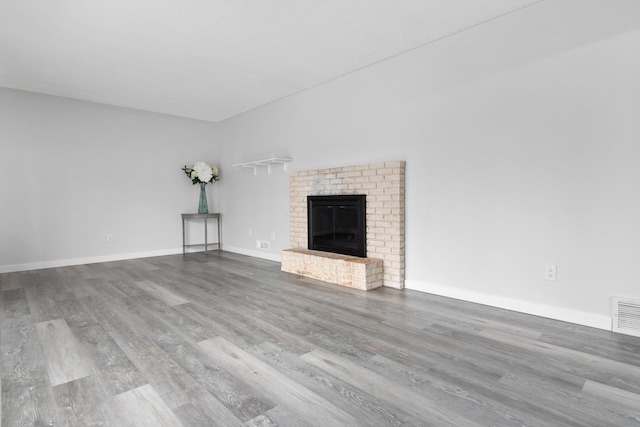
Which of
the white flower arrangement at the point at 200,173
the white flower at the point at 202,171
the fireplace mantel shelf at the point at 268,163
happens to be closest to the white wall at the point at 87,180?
the white flower arrangement at the point at 200,173

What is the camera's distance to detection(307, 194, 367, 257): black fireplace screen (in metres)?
3.83

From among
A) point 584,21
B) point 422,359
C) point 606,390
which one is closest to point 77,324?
point 422,359

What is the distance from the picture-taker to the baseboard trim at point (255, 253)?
512 centimetres

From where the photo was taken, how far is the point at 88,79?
13.4 ft

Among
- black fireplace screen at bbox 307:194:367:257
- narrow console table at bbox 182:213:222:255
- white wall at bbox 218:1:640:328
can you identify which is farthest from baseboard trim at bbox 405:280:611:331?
narrow console table at bbox 182:213:222:255

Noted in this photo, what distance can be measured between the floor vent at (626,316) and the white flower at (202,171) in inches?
212

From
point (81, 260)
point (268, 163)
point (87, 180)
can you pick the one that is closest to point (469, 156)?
point (268, 163)

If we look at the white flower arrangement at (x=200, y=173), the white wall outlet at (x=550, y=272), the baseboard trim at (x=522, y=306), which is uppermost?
the white flower arrangement at (x=200, y=173)

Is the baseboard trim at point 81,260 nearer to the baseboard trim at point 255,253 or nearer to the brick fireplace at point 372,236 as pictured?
the baseboard trim at point 255,253

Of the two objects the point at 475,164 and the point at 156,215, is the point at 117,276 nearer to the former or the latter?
the point at 156,215

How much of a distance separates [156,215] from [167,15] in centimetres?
373

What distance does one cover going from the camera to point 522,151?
268 cm

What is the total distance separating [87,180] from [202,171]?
1.63 metres

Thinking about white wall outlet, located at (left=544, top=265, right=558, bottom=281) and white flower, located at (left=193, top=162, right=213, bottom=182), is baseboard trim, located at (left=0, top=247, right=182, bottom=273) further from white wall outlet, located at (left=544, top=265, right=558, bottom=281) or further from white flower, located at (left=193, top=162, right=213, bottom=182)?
white wall outlet, located at (left=544, top=265, right=558, bottom=281)
